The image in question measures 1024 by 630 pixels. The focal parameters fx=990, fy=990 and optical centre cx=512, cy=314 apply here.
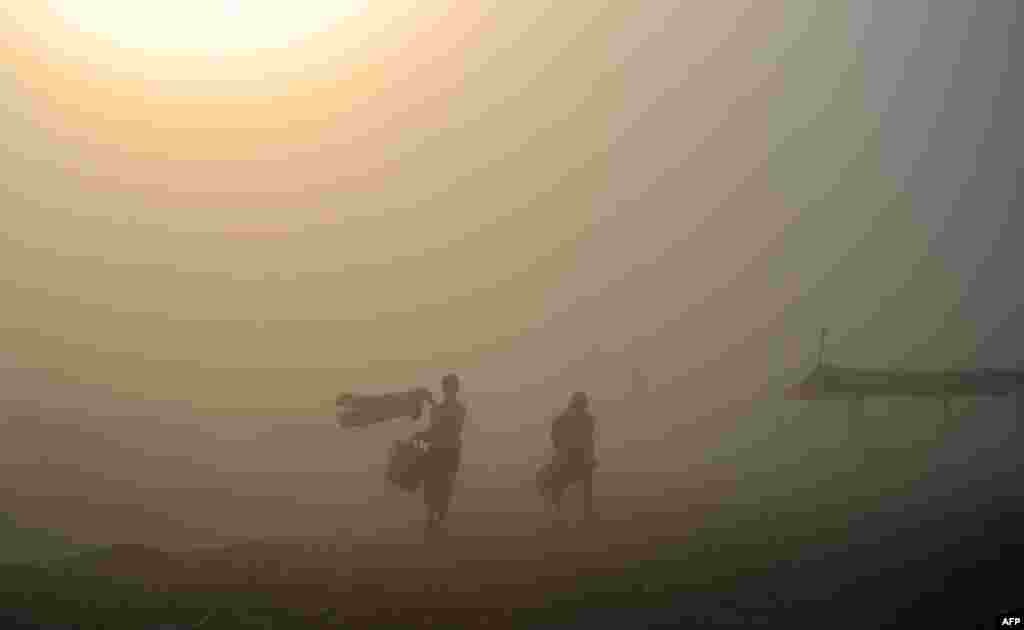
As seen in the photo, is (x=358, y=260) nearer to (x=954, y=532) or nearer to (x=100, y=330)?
(x=100, y=330)

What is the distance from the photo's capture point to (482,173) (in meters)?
190

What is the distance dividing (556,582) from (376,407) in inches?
151

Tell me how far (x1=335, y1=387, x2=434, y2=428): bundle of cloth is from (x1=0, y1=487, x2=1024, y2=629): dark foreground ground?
83.2 inches

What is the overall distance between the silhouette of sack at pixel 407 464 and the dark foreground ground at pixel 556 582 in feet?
3.59

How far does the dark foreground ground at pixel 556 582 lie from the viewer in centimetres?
1136

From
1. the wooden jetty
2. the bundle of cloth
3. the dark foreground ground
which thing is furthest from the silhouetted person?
the wooden jetty

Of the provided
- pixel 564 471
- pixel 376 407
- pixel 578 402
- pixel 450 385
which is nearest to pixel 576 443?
pixel 564 471

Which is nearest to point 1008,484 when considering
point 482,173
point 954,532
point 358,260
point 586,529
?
point 954,532

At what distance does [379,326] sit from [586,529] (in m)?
94.8

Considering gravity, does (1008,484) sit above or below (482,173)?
below

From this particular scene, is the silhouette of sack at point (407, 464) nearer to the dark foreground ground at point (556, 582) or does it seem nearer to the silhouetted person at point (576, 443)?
the dark foreground ground at point (556, 582)

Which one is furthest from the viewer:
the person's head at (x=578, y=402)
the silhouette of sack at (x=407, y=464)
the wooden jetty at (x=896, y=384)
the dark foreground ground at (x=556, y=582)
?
the wooden jetty at (x=896, y=384)

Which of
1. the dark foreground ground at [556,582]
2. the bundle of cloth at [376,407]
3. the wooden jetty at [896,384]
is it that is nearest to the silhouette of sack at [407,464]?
the bundle of cloth at [376,407]

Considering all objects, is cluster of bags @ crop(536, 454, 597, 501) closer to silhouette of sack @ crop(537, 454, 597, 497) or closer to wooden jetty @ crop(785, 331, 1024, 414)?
silhouette of sack @ crop(537, 454, 597, 497)
